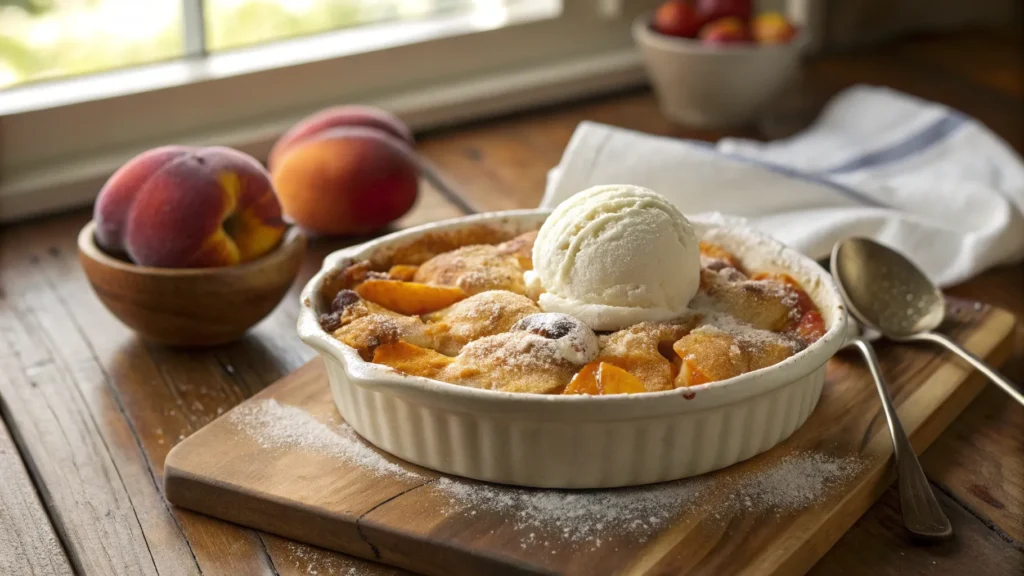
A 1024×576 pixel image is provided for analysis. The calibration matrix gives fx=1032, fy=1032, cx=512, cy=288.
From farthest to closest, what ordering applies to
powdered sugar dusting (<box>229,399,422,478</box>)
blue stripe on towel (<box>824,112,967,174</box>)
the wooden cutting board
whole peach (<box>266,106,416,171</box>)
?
blue stripe on towel (<box>824,112,967,174</box>), whole peach (<box>266,106,416,171</box>), powdered sugar dusting (<box>229,399,422,478</box>), the wooden cutting board

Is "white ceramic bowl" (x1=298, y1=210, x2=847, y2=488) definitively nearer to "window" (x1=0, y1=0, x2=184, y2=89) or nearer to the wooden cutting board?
the wooden cutting board

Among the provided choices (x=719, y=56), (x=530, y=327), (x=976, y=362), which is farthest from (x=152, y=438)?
(x=719, y=56)

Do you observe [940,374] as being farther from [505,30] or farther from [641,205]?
[505,30]

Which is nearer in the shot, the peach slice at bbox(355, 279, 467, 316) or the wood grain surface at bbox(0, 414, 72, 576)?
the wood grain surface at bbox(0, 414, 72, 576)

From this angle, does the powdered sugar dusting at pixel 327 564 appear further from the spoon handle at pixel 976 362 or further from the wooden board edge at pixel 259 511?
the spoon handle at pixel 976 362

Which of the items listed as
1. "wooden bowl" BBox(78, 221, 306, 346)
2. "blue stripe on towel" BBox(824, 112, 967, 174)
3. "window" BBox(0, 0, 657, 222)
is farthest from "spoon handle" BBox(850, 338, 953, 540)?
"window" BBox(0, 0, 657, 222)

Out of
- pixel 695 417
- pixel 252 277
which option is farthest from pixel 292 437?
pixel 695 417

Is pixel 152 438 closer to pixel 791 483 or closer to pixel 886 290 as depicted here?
pixel 791 483
